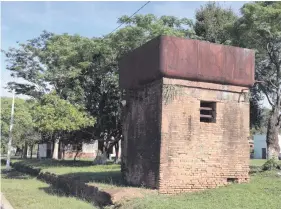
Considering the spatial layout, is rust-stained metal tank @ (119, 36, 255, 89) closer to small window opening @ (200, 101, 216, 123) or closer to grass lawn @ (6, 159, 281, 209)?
small window opening @ (200, 101, 216, 123)

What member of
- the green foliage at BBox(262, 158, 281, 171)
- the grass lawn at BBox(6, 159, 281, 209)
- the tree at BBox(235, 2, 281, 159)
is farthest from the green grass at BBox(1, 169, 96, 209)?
the tree at BBox(235, 2, 281, 159)

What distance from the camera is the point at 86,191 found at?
42.7 feet

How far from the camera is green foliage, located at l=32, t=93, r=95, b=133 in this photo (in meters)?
20.4

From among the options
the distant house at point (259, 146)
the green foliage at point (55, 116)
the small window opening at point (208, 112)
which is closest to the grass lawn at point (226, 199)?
the small window opening at point (208, 112)

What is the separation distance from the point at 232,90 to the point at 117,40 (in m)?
12.5

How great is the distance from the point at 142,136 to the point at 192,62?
270 cm

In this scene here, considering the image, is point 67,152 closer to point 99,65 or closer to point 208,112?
point 99,65

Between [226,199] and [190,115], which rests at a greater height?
[190,115]

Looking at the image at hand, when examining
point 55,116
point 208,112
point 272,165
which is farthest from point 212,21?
point 208,112

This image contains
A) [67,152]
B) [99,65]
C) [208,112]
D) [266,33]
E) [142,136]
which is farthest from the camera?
[67,152]

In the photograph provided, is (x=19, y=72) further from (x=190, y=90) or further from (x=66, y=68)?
(x=190, y=90)

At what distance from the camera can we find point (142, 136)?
41.0 feet

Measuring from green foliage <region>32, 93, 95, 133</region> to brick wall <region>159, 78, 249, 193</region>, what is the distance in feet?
33.5

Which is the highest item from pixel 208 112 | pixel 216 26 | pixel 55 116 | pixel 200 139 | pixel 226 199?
pixel 216 26
